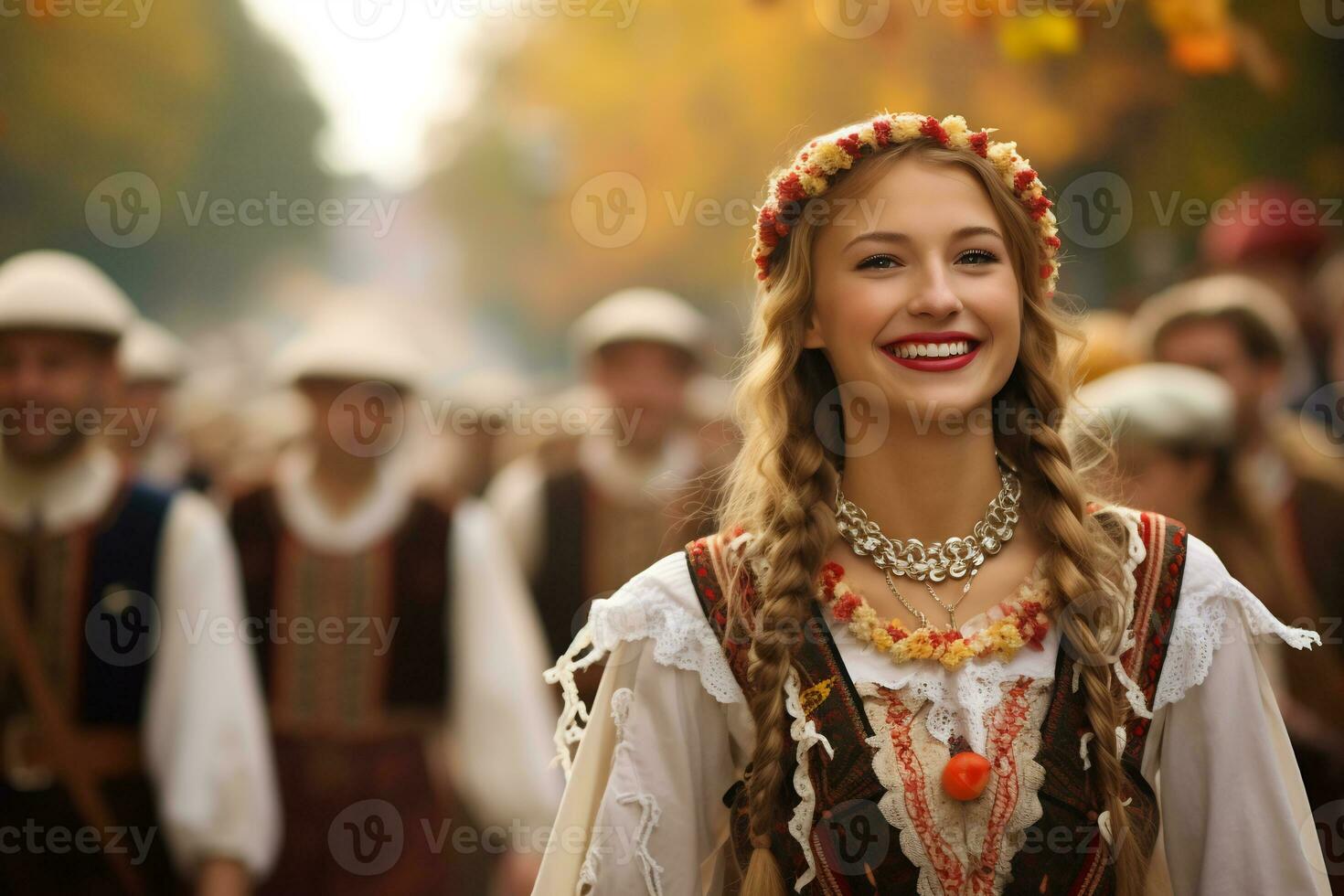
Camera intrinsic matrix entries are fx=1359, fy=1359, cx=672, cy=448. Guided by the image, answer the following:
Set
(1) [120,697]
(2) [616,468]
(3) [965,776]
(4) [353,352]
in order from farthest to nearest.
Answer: (2) [616,468] < (4) [353,352] < (1) [120,697] < (3) [965,776]

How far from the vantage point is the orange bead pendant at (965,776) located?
1.63 metres

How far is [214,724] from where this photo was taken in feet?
13.2

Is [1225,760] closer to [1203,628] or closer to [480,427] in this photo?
[1203,628]

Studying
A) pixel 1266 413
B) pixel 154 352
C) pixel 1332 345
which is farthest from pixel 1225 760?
pixel 1332 345

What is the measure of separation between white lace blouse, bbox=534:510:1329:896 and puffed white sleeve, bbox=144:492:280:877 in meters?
2.47

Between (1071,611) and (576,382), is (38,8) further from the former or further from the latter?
(1071,611)

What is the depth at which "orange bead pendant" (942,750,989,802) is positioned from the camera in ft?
5.35

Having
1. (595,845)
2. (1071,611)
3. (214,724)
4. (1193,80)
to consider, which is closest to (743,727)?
(595,845)

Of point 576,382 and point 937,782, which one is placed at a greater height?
point 576,382

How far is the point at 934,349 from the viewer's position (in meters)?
1.71

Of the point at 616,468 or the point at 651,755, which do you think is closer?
the point at 651,755

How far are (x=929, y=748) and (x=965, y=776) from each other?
0.07 metres

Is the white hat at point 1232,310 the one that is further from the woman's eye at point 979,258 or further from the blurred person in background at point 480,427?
the woman's eye at point 979,258

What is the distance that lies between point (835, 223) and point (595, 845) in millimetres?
863
